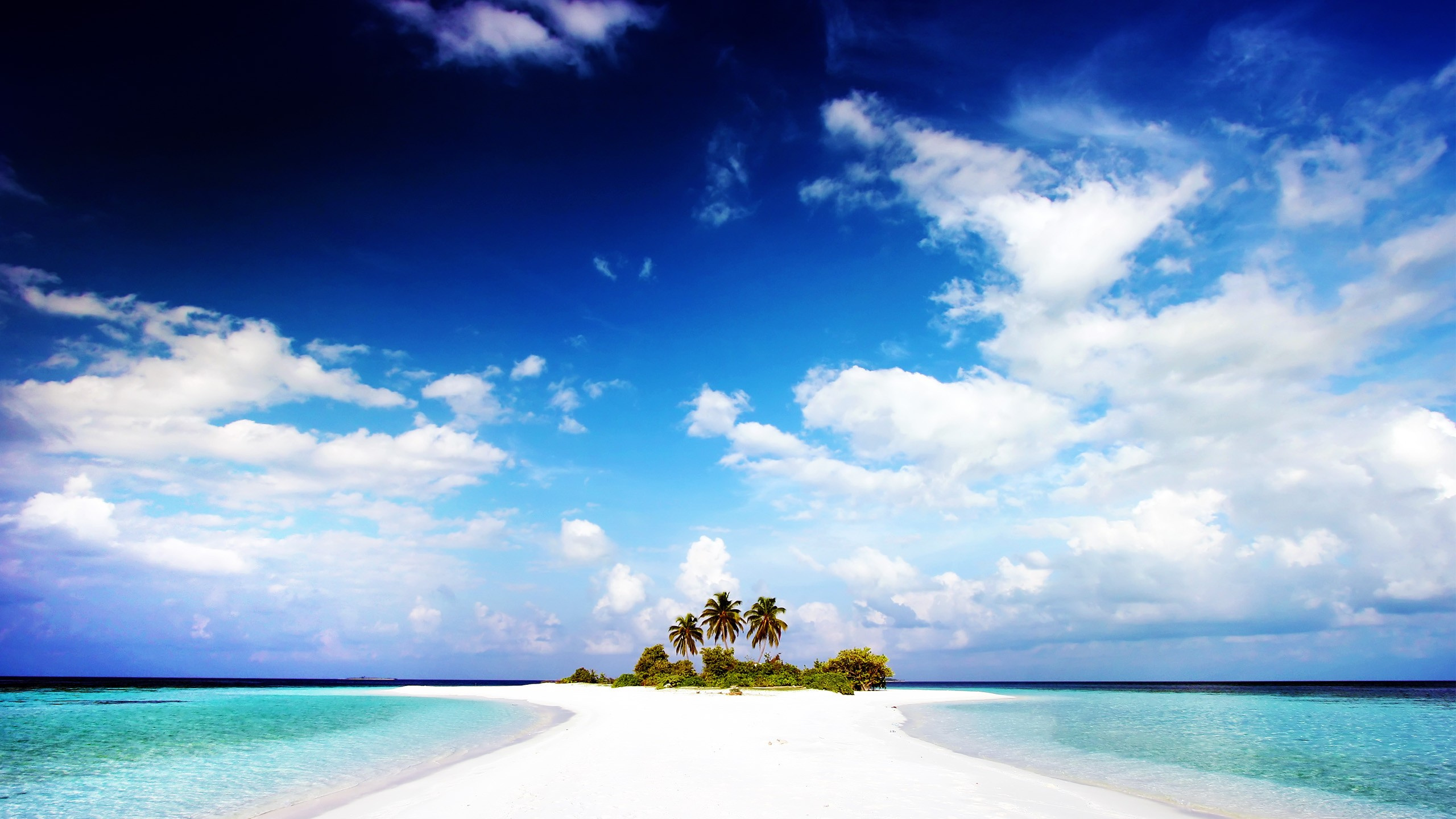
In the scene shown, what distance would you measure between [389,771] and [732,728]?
12408 mm

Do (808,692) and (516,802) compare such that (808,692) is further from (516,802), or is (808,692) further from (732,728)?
(516,802)

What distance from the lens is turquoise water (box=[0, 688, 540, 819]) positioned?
15.9m

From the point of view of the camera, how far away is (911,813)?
11930mm

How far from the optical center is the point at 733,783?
48.7 ft

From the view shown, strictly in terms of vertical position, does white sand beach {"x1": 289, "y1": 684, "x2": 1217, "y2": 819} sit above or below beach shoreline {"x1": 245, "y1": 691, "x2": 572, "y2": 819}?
above

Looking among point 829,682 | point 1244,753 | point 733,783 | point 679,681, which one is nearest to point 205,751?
point 733,783

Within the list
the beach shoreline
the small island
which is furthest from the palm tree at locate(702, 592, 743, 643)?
the beach shoreline

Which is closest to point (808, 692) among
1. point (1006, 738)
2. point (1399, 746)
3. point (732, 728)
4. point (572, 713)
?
point (572, 713)

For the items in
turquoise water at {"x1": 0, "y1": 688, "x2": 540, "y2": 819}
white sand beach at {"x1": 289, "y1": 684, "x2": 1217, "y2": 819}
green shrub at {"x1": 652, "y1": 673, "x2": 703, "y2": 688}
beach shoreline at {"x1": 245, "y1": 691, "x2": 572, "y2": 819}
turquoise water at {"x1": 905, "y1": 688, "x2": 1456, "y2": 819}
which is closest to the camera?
white sand beach at {"x1": 289, "y1": 684, "x2": 1217, "y2": 819}

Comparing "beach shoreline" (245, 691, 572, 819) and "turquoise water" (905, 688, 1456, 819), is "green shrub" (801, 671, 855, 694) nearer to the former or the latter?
"turquoise water" (905, 688, 1456, 819)

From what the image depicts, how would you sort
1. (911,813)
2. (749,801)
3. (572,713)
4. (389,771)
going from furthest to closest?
(572,713) < (389,771) < (749,801) < (911,813)

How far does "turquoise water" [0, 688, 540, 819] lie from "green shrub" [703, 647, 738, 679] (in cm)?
1869

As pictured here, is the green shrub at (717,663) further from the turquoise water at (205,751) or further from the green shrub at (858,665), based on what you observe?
the turquoise water at (205,751)

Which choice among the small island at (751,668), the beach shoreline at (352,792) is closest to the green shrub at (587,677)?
the small island at (751,668)
